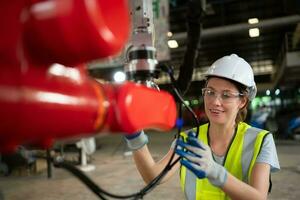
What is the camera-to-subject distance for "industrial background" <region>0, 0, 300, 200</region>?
4.34 m

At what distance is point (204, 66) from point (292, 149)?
513 inches

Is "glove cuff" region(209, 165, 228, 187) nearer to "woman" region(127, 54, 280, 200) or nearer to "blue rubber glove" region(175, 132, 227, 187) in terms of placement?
"blue rubber glove" region(175, 132, 227, 187)

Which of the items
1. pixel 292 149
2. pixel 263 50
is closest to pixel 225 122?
pixel 292 149

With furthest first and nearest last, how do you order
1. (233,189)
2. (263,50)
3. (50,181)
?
1. (263,50)
2. (50,181)
3. (233,189)

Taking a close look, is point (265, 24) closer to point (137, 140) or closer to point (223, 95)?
point (223, 95)

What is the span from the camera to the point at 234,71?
156 cm

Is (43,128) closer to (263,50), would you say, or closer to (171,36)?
(171,36)

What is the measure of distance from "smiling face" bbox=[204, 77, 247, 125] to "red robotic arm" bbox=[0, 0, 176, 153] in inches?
39.2

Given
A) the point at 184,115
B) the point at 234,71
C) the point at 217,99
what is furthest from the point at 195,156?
the point at 234,71

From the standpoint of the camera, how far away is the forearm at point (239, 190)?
1237mm

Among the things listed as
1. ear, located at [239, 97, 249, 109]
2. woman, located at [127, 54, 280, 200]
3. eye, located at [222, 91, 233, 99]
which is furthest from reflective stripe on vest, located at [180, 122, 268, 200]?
eye, located at [222, 91, 233, 99]

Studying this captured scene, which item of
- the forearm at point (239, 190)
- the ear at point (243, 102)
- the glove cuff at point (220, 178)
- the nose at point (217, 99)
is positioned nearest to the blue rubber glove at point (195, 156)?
the glove cuff at point (220, 178)

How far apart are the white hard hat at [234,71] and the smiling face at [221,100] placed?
0.03 meters

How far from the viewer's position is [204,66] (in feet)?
68.5
